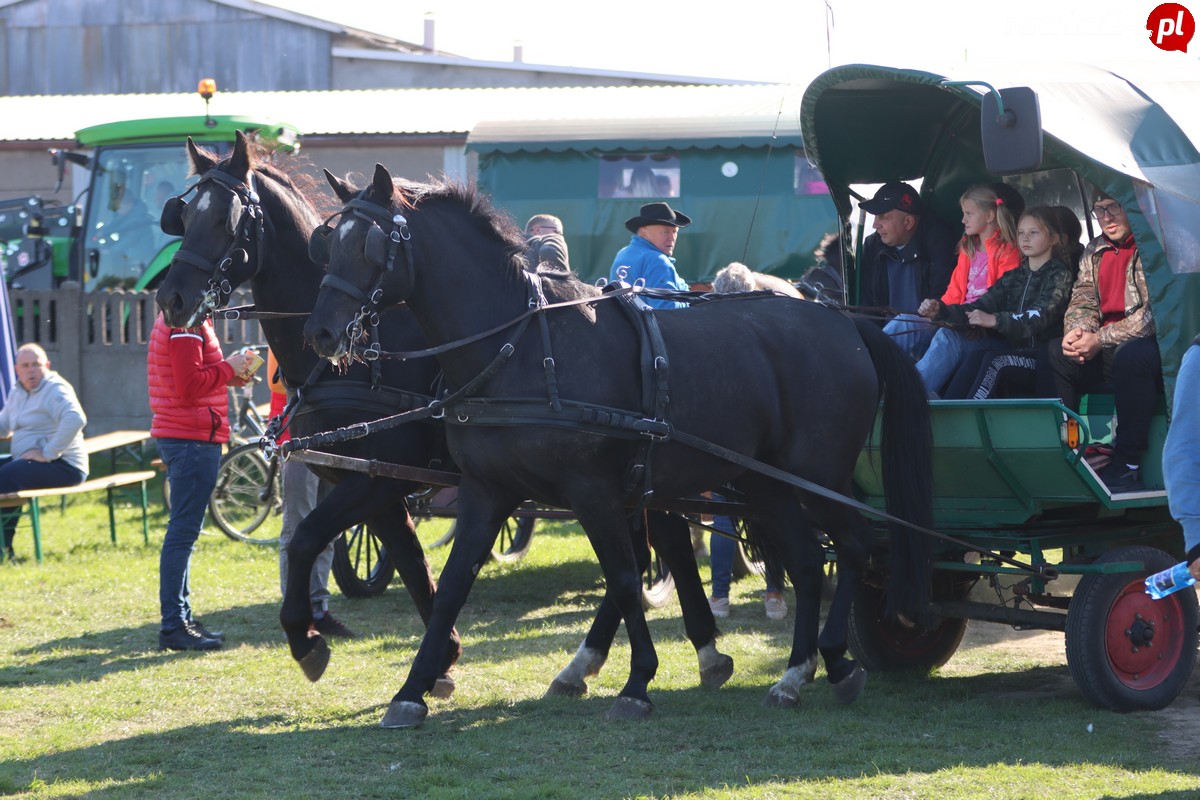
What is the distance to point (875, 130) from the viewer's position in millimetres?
6930

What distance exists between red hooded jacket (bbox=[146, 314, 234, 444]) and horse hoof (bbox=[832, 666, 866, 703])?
3.34m

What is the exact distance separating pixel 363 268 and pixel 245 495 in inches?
262

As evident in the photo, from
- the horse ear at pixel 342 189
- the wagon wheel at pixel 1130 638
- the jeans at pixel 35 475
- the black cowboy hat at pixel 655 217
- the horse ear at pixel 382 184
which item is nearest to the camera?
the horse ear at pixel 382 184

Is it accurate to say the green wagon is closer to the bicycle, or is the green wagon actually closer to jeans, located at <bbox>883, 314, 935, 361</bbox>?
jeans, located at <bbox>883, 314, 935, 361</bbox>

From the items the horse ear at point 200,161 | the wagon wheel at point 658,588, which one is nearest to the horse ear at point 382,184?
the horse ear at point 200,161

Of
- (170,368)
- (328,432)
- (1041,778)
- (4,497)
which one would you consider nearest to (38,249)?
(4,497)

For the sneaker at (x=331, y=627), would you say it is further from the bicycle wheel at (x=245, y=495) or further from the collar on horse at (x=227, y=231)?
the bicycle wheel at (x=245, y=495)

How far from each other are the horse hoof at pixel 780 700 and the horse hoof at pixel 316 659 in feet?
6.14

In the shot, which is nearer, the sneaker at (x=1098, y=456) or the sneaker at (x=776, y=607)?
the sneaker at (x=1098, y=456)

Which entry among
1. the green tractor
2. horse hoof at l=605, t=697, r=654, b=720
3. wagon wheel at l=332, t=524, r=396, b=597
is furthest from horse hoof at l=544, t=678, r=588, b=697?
the green tractor

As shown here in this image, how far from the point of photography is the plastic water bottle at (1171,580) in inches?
164

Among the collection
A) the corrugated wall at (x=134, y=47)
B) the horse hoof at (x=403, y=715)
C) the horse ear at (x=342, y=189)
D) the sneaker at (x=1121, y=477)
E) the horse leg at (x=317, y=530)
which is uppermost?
the corrugated wall at (x=134, y=47)

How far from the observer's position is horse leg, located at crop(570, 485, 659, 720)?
206 inches
